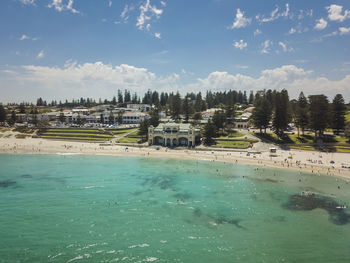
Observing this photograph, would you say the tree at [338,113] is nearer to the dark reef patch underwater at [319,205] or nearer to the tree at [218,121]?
the tree at [218,121]

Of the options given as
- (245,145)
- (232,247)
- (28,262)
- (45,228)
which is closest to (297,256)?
(232,247)

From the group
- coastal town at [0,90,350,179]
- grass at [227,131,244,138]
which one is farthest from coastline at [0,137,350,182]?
grass at [227,131,244,138]

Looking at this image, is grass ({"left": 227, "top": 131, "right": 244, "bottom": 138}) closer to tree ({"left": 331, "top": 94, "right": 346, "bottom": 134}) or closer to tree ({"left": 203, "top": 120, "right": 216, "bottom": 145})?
tree ({"left": 203, "top": 120, "right": 216, "bottom": 145})

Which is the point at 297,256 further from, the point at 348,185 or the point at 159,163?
the point at 159,163

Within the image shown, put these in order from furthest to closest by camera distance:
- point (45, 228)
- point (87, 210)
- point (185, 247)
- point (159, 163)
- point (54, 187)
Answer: point (159, 163) → point (54, 187) → point (87, 210) → point (45, 228) → point (185, 247)

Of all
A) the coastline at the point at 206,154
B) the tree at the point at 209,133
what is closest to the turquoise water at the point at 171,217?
the coastline at the point at 206,154

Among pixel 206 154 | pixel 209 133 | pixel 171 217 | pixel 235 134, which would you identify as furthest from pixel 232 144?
pixel 171 217
